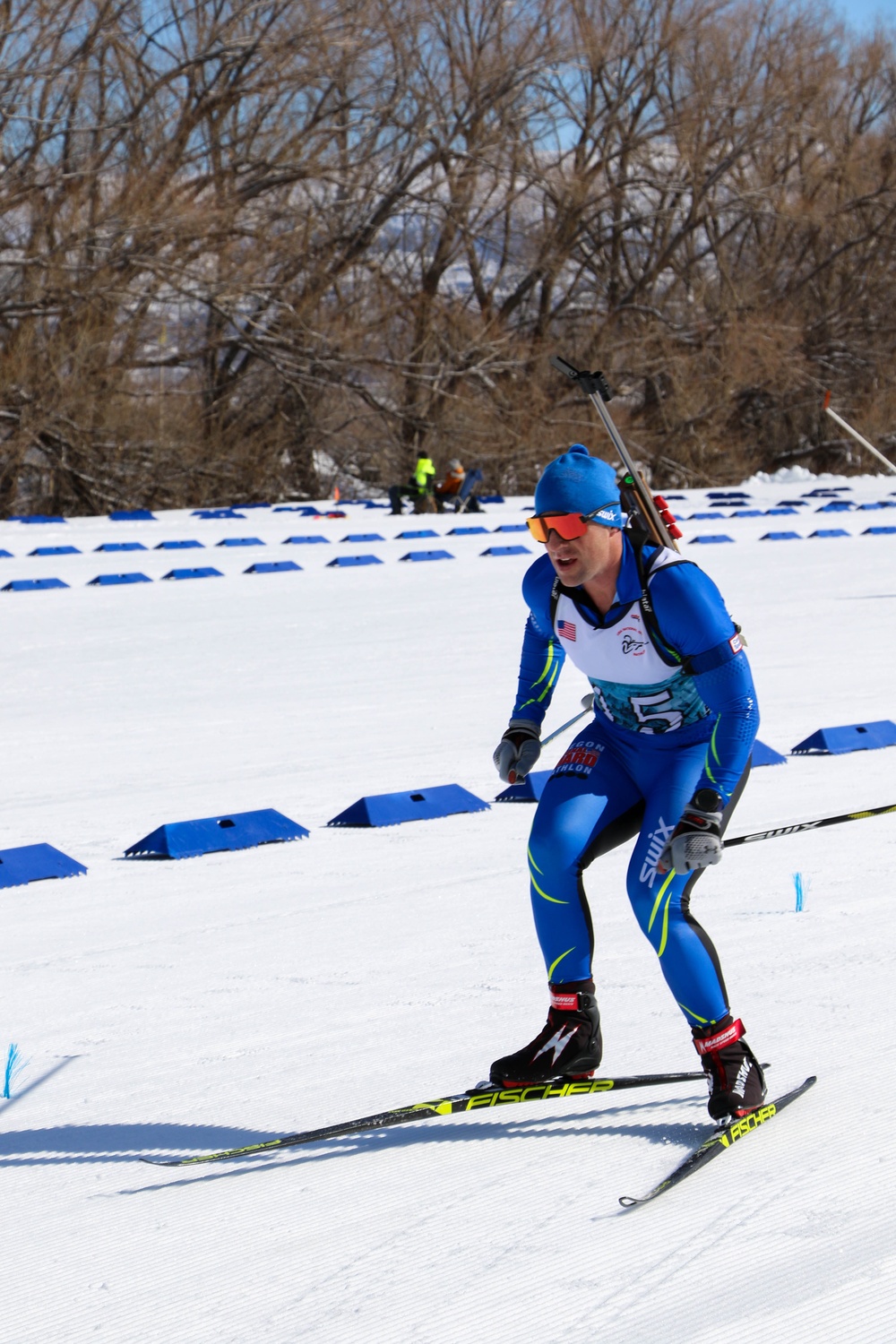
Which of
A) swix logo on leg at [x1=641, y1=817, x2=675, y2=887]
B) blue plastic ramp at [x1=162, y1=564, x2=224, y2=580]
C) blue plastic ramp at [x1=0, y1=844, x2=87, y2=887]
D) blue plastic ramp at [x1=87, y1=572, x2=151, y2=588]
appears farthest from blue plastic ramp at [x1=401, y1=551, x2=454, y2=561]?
swix logo on leg at [x1=641, y1=817, x2=675, y2=887]

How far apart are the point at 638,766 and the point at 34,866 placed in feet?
11.3

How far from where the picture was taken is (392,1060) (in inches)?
150

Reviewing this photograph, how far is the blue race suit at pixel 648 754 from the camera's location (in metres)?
3.20

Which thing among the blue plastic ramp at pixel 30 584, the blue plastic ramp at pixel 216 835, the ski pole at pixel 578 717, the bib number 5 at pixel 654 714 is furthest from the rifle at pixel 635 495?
the blue plastic ramp at pixel 30 584

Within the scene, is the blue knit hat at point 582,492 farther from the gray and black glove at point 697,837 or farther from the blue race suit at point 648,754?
the gray and black glove at point 697,837

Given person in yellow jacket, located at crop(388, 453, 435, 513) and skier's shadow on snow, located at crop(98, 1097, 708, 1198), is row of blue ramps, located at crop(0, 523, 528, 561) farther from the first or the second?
skier's shadow on snow, located at crop(98, 1097, 708, 1198)

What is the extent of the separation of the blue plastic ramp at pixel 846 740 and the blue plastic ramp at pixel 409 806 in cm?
188

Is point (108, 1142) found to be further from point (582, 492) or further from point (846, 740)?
point (846, 740)

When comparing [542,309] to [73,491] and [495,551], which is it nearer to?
[73,491]

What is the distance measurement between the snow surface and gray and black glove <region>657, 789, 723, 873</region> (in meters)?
0.60

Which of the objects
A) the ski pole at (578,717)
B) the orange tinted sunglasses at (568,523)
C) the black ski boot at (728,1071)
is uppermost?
the orange tinted sunglasses at (568,523)

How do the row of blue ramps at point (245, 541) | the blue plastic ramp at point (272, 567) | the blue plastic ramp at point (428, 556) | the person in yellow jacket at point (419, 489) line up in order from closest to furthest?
the blue plastic ramp at point (272, 567)
the blue plastic ramp at point (428, 556)
the row of blue ramps at point (245, 541)
the person in yellow jacket at point (419, 489)

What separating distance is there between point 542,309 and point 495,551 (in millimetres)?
21226

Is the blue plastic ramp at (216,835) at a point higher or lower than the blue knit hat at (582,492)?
lower
